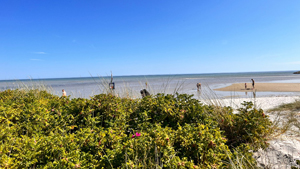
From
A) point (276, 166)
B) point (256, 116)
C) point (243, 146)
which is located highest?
point (256, 116)

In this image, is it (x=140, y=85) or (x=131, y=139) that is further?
(x=140, y=85)

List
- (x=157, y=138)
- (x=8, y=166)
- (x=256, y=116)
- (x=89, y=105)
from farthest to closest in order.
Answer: (x=89, y=105)
(x=256, y=116)
(x=157, y=138)
(x=8, y=166)

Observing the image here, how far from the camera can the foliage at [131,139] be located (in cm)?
150

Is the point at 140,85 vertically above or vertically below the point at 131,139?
above

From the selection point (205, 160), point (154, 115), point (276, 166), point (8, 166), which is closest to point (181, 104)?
point (154, 115)

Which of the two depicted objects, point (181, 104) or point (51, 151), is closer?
point (51, 151)

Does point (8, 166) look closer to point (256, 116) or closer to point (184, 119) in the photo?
point (184, 119)

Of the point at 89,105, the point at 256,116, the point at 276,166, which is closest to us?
the point at 276,166

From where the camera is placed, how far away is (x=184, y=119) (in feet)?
8.34

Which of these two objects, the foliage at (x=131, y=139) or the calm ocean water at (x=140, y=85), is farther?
the calm ocean water at (x=140, y=85)

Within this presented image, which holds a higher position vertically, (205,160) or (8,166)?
(8,166)

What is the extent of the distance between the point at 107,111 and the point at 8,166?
4.34 feet

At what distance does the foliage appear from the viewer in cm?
150

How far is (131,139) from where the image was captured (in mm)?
1700
